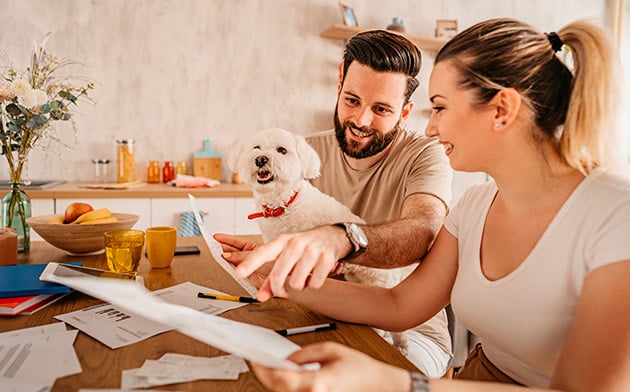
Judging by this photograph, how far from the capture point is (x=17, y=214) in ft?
5.03

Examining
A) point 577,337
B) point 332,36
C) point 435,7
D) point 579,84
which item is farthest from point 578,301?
point 435,7

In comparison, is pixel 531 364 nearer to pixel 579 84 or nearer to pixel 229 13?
pixel 579 84

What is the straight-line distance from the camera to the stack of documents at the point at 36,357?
28.3 inches

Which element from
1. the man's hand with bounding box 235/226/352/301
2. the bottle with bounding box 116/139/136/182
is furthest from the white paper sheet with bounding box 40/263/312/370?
the bottle with bounding box 116/139/136/182

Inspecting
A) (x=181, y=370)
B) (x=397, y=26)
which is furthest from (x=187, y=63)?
(x=181, y=370)

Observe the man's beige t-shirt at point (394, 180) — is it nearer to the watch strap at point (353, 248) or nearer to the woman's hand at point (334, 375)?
the watch strap at point (353, 248)

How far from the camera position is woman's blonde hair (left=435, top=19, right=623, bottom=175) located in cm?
96

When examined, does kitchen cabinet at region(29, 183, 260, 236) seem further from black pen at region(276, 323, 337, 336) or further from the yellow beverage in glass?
black pen at region(276, 323, 337, 336)

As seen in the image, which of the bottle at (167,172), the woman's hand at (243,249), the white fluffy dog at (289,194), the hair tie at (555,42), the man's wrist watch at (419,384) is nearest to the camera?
the man's wrist watch at (419,384)

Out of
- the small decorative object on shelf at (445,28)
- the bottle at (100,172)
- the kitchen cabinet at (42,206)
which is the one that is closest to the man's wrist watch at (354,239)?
the kitchen cabinet at (42,206)

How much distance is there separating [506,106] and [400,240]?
433 mm

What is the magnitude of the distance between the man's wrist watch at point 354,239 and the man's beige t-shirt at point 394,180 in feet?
1.62

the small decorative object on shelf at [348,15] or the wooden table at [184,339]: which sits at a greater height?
the small decorative object on shelf at [348,15]

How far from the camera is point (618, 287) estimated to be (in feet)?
2.65
